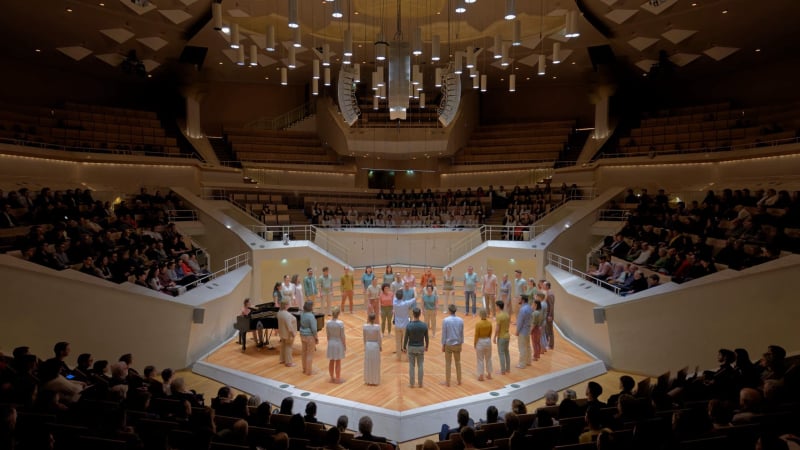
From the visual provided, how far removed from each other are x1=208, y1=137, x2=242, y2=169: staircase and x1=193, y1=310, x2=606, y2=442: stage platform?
14.1 m

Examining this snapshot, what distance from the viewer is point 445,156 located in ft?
80.4

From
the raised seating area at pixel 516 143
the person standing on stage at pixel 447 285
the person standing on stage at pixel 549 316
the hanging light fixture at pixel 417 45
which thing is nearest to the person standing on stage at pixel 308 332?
the person standing on stage at pixel 549 316

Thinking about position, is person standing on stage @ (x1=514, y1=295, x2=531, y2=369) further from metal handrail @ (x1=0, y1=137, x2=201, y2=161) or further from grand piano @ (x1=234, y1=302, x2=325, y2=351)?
metal handrail @ (x1=0, y1=137, x2=201, y2=161)

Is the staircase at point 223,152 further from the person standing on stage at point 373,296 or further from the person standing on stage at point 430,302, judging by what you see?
the person standing on stage at point 430,302

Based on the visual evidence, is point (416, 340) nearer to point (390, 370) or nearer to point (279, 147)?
point (390, 370)

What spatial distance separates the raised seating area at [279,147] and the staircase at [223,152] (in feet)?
0.90

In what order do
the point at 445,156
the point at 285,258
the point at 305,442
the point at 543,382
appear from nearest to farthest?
the point at 305,442
the point at 543,382
the point at 285,258
the point at 445,156

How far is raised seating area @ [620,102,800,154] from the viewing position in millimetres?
16203

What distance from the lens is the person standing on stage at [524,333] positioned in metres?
8.38

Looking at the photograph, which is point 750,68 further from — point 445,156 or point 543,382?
point 543,382

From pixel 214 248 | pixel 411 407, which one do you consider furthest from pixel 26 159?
pixel 411 407

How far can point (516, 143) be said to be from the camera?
24.3m

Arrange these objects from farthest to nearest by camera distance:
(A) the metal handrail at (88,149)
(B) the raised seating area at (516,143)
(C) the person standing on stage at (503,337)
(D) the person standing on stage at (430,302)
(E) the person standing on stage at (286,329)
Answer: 1. (B) the raised seating area at (516,143)
2. (A) the metal handrail at (88,149)
3. (D) the person standing on stage at (430,302)
4. (E) the person standing on stage at (286,329)
5. (C) the person standing on stage at (503,337)

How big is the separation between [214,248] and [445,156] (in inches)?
533
